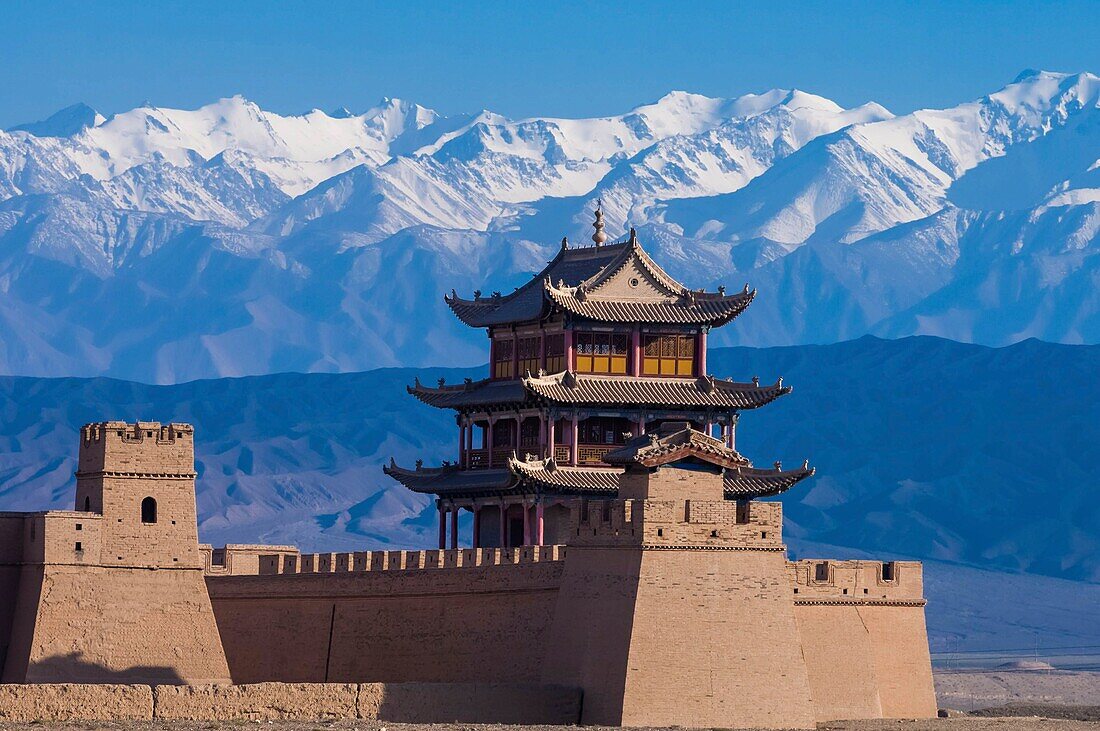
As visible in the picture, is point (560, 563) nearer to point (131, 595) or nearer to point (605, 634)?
point (605, 634)

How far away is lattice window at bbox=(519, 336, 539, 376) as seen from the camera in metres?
93.8

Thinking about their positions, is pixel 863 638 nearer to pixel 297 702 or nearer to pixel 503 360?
pixel 297 702

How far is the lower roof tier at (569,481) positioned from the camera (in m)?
89.1

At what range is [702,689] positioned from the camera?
236 feet

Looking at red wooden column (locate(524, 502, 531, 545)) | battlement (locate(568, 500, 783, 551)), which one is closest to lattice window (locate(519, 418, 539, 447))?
red wooden column (locate(524, 502, 531, 545))

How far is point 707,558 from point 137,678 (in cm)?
1756

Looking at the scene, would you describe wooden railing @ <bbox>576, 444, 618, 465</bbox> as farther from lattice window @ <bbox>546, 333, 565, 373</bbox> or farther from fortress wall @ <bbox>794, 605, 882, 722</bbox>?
fortress wall @ <bbox>794, 605, 882, 722</bbox>

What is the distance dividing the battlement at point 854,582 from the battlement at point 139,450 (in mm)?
17536

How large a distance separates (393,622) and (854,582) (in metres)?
13.4

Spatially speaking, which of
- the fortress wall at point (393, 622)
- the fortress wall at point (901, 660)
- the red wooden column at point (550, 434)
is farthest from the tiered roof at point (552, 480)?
the fortress wall at point (901, 660)

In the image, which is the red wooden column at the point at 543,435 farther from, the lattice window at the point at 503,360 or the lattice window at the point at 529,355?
the lattice window at the point at 503,360

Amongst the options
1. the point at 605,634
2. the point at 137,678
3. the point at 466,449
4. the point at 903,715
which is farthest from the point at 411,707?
the point at 466,449

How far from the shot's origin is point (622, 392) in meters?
91.2

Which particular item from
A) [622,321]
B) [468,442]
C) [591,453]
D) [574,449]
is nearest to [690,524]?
[574,449]
